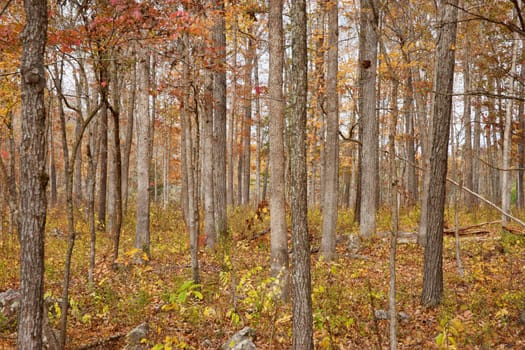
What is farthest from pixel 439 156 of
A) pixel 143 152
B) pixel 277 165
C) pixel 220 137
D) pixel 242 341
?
pixel 220 137

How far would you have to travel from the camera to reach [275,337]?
18.5 feet

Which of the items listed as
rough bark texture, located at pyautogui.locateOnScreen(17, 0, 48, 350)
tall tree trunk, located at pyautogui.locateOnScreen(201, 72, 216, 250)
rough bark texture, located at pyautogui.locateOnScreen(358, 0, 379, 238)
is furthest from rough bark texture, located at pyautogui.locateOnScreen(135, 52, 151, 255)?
rough bark texture, located at pyautogui.locateOnScreen(358, 0, 379, 238)

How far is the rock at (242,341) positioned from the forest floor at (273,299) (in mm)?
223

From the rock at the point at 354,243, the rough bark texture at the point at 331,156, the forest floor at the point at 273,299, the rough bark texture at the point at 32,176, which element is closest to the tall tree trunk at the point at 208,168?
the forest floor at the point at 273,299

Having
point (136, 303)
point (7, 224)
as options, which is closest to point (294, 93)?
point (136, 303)

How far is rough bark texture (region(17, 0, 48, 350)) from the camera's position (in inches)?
149

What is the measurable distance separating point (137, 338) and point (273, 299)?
7.31 ft

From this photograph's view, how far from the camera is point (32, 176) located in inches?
152

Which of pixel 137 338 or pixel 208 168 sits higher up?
pixel 208 168

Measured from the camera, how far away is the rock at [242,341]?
5.00 meters

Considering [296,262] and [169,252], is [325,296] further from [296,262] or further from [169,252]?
[169,252]

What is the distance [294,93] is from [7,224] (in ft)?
45.0

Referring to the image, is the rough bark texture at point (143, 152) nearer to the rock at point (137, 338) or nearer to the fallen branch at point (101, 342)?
the fallen branch at point (101, 342)

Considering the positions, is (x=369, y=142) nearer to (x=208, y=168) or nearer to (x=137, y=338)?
(x=208, y=168)
